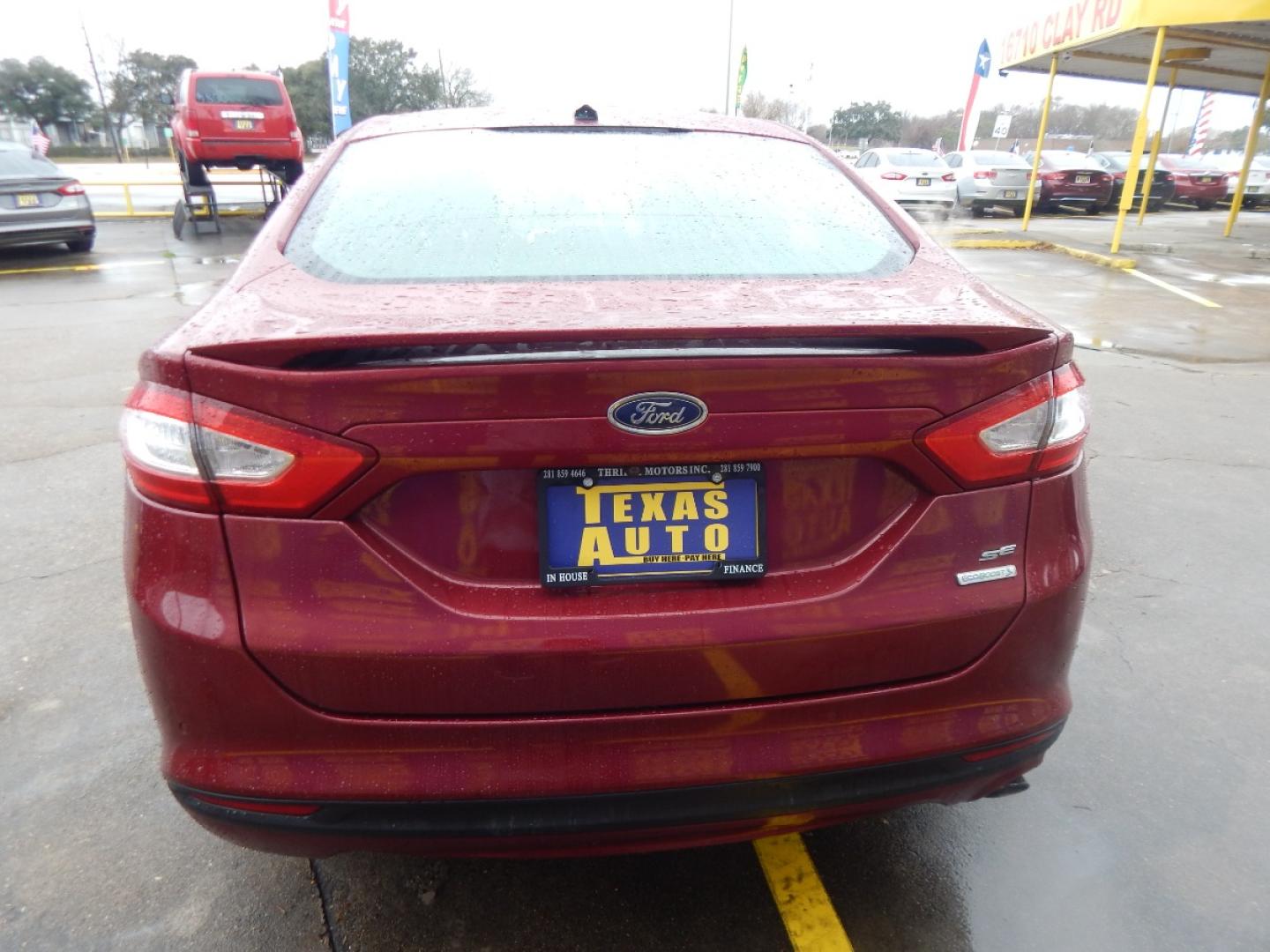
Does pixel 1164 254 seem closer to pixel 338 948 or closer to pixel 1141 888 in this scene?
pixel 1141 888

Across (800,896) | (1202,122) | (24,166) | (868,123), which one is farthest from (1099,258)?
(868,123)

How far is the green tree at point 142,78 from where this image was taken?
59484 mm

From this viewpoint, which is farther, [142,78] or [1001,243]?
[142,78]

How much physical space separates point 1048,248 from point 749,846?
15072 mm

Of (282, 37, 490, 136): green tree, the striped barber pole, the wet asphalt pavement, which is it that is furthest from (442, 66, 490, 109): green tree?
the wet asphalt pavement

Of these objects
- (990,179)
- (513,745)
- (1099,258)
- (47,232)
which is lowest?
(1099,258)

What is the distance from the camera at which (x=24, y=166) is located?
12578 millimetres

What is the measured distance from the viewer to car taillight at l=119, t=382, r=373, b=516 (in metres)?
1.51

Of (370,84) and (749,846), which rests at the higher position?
(370,84)

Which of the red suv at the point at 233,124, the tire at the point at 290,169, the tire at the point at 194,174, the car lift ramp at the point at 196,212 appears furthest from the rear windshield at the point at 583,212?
the tire at the point at 194,174

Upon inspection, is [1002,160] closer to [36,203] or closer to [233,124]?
[233,124]

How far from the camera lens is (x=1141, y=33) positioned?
1394cm

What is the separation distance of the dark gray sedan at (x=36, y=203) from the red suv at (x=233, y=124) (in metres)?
3.07

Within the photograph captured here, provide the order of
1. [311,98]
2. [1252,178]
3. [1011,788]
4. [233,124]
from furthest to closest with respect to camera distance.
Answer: [311,98] < [1252,178] < [233,124] < [1011,788]
